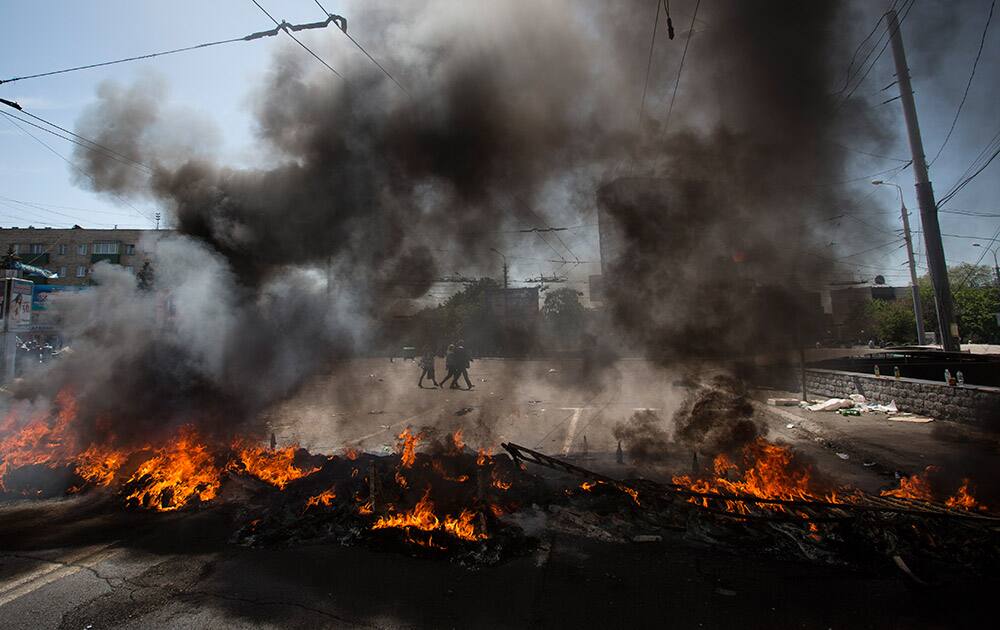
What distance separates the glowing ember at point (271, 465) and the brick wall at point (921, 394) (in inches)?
422

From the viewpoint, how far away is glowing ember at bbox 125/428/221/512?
5.37m

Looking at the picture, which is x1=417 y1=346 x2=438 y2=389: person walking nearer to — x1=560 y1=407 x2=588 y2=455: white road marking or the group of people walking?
the group of people walking

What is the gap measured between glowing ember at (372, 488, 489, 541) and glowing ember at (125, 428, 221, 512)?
2478mm

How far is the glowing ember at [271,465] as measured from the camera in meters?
5.83

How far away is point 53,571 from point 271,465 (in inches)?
95.8

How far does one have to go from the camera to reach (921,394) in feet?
32.1

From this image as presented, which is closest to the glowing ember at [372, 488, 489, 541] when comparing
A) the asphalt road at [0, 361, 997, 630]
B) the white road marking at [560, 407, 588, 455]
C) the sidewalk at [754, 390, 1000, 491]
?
the asphalt road at [0, 361, 997, 630]

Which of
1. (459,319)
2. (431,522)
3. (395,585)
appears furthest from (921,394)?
(459,319)

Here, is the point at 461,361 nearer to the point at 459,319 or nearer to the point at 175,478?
the point at 459,319

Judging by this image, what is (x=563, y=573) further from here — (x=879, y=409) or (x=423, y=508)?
(x=879, y=409)

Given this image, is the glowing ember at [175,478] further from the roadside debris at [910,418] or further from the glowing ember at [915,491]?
the roadside debris at [910,418]

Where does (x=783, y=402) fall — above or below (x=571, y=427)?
above

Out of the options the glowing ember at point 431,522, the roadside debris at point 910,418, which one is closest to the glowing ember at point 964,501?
the glowing ember at point 431,522

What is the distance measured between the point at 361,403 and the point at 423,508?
848cm
